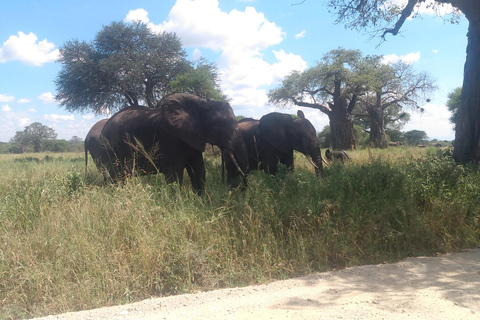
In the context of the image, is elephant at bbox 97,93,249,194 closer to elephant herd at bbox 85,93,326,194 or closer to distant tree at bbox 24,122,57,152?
elephant herd at bbox 85,93,326,194

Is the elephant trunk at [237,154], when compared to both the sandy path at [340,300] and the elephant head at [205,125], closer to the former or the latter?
the elephant head at [205,125]

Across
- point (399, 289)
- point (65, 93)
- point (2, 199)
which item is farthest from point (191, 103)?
point (65, 93)

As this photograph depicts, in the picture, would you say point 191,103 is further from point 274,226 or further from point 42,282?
point 42,282

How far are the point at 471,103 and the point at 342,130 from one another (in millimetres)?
16592

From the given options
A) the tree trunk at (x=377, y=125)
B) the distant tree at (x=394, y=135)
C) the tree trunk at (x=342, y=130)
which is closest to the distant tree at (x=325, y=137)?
the distant tree at (x=394, y=135)

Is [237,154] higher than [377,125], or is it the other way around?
[377,125]

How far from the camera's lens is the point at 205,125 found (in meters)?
6.51

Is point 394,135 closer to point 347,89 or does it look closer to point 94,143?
point 347,89

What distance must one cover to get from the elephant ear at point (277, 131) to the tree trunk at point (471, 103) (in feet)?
12.0

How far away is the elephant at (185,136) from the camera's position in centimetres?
629

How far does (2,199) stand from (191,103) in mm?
3539

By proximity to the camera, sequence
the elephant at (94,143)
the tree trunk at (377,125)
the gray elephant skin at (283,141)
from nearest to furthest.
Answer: the gray elephant skin at (283,141)
the elephant at (94,143)
the tree trunk at (377,125)

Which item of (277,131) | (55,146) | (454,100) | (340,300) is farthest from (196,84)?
(55,146)

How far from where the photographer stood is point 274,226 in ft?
15.5
